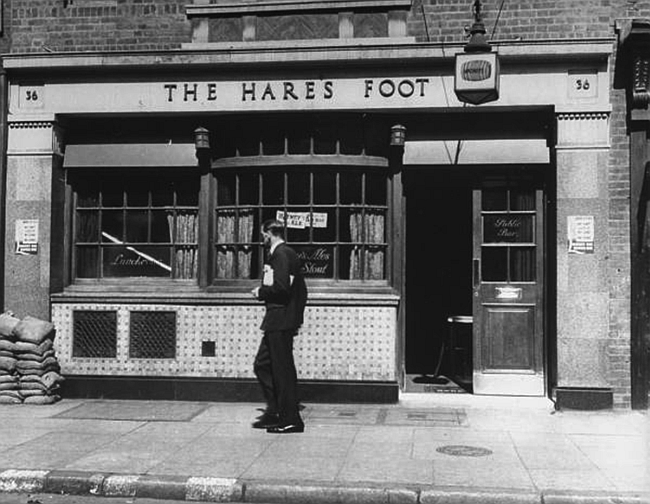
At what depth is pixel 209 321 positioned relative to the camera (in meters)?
10.3

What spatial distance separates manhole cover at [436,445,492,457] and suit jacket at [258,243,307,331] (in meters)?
1.88

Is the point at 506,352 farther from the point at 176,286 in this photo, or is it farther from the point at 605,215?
the point at 176,286

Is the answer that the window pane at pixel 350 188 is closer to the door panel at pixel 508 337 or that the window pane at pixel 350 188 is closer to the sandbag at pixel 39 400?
the door panel at pixel 508 337

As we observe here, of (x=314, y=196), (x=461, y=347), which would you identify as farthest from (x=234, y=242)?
(x=461, y=347)

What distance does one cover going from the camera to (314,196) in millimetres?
10352

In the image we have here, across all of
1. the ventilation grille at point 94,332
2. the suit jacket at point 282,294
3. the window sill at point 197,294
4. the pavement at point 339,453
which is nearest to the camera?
the pavement at point 339,453

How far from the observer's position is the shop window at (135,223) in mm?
10695

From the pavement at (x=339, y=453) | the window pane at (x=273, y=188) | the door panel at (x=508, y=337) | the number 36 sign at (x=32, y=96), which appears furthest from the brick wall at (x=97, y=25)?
the door panel at (x=508, y=337)

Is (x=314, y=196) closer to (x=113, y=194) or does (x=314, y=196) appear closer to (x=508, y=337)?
(x=113, y=194)

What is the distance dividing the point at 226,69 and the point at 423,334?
6101 millimetres

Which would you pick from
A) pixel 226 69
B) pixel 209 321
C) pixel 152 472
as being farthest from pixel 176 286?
pixel 152 472

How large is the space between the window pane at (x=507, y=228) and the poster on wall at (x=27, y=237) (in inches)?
217

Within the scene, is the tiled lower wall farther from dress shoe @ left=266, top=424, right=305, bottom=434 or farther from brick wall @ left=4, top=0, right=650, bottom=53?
brick wall @ left=4, top=0, right=650, bottom=53

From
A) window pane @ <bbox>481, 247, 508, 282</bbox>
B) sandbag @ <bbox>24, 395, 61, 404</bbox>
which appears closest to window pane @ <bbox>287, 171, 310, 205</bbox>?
window pane @ <bbox>481, 247, 508, 282</bbox>
